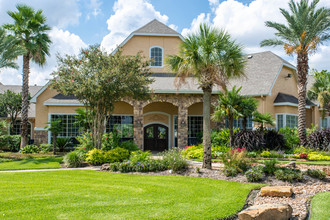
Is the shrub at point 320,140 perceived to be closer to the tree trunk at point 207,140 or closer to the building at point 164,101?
the building at point 164,101

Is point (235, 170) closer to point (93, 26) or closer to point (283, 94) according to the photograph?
point (93, 26)

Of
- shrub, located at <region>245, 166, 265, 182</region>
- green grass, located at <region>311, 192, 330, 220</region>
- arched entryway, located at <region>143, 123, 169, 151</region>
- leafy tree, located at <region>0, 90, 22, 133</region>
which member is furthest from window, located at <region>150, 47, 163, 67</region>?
green grass, located at <region>311, 192, 330, 220</region>

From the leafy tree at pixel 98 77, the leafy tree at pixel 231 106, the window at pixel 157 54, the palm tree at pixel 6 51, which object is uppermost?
the window at pixel 157 54

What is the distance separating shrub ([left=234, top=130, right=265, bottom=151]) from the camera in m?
16.2

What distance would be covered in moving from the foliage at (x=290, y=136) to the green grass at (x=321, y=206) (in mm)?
10322

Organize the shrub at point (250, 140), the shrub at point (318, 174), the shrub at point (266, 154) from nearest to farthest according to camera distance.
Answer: the shrub at point (318, 174), the shrub at point (266, 154), the shrub at point (250, 140)

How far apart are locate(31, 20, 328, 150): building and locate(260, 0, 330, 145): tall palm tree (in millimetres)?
2190

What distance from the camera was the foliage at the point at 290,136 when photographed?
1729 cm

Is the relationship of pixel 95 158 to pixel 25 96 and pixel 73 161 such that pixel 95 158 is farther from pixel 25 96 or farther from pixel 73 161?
pixel 25 96

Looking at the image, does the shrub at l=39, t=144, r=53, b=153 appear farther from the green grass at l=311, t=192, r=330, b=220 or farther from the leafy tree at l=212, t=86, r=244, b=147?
the green grass at l=311, t=192, r=330, b=220

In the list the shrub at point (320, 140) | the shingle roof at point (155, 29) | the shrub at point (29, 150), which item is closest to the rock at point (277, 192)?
the shrub at point (320, 140)

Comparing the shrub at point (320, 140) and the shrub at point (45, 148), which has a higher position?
the shrub at point (320, 140)

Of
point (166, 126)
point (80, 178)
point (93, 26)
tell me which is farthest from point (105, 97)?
point (166, 126)

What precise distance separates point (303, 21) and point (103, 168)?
46.9 feet
